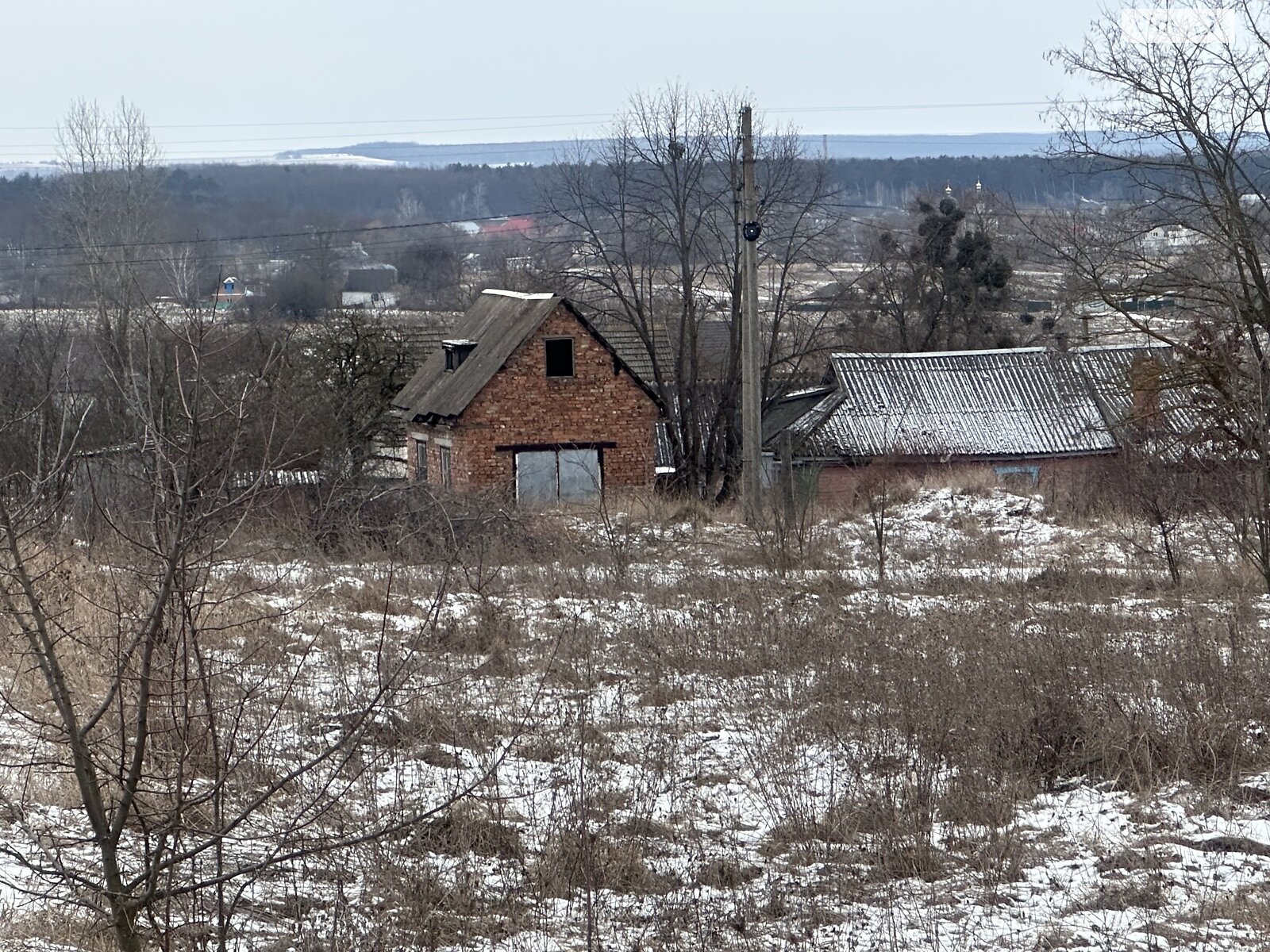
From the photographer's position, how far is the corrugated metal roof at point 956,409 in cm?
3086

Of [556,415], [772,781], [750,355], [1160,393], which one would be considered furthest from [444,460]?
[772,781]

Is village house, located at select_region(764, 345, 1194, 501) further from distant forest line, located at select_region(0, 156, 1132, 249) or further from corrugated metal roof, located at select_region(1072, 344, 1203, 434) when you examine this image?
distant forest line, located at select_region(0, 156, 1132, 249)

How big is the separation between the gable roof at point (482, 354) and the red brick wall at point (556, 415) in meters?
0.17

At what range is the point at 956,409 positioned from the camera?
106 feet

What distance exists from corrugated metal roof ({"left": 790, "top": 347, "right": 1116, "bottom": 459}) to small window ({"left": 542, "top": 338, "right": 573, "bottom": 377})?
247 inches

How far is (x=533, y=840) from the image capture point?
551 centimetres

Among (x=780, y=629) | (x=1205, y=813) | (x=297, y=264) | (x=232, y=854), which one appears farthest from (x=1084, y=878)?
(x=297, y=264)

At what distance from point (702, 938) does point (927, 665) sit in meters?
3.75

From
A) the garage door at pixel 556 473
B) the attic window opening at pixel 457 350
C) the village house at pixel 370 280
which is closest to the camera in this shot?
the garage door at pixel 556 473

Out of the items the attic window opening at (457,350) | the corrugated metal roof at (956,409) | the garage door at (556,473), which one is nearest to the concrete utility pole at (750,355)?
the garage door at (556,473)

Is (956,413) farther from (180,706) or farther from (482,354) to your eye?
(180,706)

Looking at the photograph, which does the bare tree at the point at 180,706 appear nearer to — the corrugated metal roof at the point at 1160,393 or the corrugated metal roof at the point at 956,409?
the corrugated metal roof at the point at 1160,393

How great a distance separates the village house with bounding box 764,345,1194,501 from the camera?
3030 cm

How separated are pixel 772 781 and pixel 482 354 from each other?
21.5m
